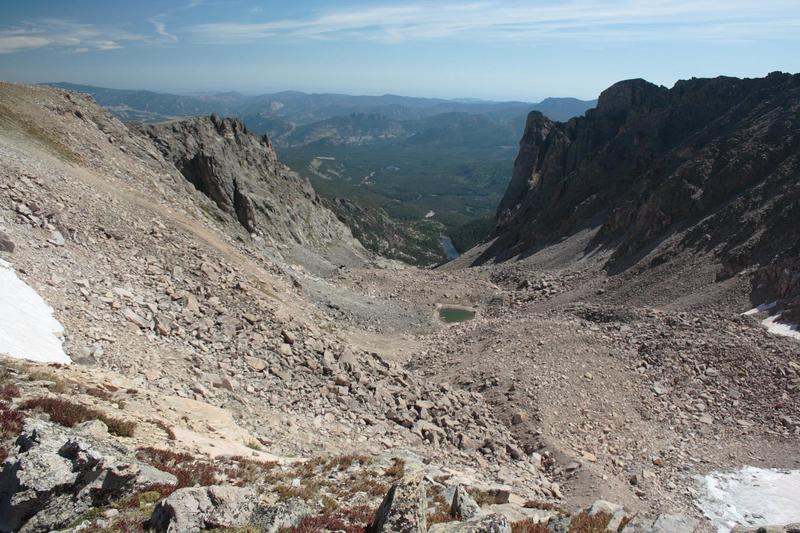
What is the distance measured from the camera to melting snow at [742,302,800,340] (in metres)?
33.7

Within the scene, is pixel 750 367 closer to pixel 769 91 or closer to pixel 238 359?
pixel 238 359

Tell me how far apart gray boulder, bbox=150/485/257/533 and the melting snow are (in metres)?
36.5

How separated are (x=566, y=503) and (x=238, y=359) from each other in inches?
551

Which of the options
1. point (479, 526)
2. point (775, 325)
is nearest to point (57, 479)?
point (479, 526)

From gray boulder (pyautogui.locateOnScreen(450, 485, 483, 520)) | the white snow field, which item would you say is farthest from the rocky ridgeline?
gray boulder (pyautogui.locateOnScreen(450, 485, 483, 520))

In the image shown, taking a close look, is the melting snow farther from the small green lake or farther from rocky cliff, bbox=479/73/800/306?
the small green lake

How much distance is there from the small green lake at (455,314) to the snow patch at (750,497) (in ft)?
114

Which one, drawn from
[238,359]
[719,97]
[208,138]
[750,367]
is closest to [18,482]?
[238,359]

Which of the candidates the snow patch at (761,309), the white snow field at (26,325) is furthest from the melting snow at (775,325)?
the white snow field at (26,325)

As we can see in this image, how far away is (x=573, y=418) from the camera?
2662 centimetres

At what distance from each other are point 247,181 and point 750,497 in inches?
3196

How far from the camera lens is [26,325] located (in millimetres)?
16031

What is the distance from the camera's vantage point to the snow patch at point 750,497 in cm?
1991

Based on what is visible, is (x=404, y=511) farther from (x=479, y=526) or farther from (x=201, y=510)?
(x=201, y=510)
